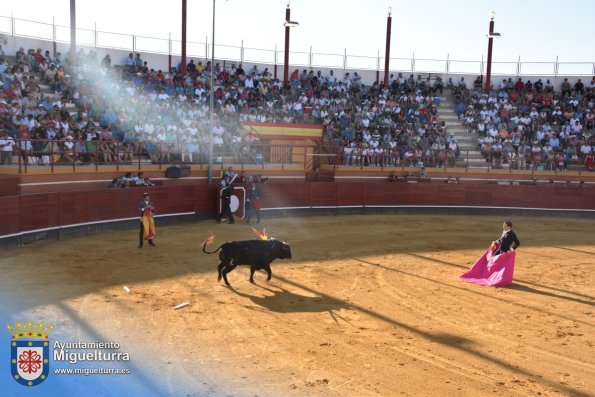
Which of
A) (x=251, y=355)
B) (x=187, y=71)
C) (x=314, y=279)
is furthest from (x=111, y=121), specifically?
(x=251, y=355)

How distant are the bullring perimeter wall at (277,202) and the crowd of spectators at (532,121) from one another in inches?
88.5

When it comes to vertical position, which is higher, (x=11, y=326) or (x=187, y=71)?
(x=187, y=71)

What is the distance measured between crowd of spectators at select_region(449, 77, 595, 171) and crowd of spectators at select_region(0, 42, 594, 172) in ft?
0.22

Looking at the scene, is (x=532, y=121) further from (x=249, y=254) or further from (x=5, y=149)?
(x=5, y=149)

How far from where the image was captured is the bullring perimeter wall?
16797mm

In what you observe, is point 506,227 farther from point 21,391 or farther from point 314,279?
point 21,391

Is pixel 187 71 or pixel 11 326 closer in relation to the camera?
pixel 11 326

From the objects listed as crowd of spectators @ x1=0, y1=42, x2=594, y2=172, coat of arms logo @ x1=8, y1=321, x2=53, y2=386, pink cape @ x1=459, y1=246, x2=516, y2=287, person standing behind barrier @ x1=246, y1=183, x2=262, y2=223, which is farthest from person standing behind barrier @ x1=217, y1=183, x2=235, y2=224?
coat of arms logo @ x1=8, y1=321, x2=53, y2=386

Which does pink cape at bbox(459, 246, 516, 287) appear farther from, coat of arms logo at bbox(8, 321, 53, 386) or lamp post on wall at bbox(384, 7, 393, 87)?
lamp post on wall at bbox(384, 7, 393, 87)

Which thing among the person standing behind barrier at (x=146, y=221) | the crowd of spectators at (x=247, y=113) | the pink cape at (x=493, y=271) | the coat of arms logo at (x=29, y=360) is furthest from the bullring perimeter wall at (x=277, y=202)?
the pink cape at (x=493, y=271)

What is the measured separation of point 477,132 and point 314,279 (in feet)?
72.8

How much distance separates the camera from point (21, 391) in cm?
715

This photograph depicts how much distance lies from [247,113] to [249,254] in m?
17.6

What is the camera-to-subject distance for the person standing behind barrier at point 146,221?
52.4ft
